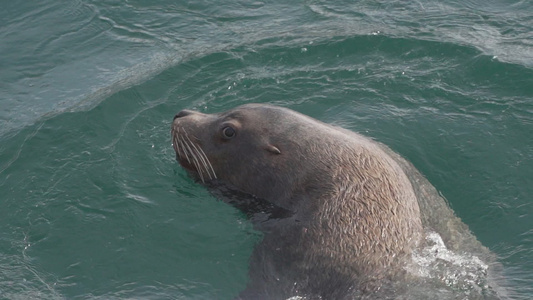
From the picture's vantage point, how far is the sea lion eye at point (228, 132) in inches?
352

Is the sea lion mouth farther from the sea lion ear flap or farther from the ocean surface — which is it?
the sea lion ear flap

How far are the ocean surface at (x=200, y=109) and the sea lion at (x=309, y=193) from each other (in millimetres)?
509

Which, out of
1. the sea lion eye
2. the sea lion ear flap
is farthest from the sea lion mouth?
the sea lion ear flap

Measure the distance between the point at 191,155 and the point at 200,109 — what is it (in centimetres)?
253

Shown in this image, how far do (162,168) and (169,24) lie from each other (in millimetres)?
5074

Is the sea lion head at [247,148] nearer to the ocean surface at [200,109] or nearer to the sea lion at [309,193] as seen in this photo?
the sea lion at [309,193]

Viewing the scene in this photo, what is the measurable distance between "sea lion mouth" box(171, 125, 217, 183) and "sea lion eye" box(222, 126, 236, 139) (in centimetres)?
34

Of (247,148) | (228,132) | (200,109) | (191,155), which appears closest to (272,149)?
(247,148)

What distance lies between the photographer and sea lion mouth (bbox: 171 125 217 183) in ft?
29.8

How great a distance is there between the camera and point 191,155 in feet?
30.3

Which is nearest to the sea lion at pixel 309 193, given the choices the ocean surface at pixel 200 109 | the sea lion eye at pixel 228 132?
the sea lion eye at pixel 228 132

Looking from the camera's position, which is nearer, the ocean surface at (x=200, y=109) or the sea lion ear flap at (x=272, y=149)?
the sea lion ear flap at (x=272, y=149)

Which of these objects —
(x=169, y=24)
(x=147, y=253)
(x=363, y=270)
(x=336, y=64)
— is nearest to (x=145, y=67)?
(x=169, y=24)

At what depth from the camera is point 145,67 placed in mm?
13273
